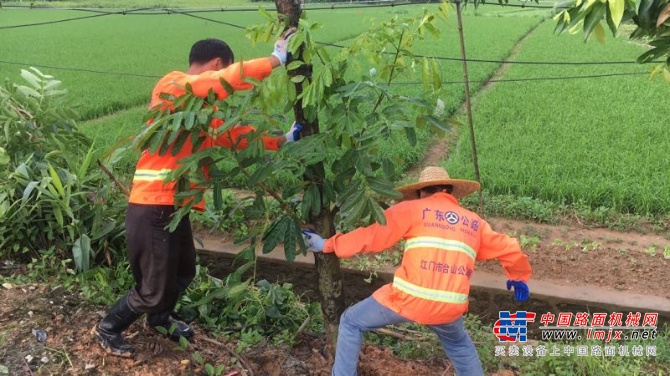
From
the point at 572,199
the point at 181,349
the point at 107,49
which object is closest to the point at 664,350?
the point at 572,199

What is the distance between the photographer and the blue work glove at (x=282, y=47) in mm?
2355

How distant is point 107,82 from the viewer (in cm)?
1065

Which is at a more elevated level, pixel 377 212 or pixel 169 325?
pixel 377 212

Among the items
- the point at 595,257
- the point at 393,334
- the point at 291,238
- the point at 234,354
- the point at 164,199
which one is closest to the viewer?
the point at 291,238

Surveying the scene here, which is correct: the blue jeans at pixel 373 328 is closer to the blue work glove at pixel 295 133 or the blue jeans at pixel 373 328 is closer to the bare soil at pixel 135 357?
the bare soil at pixel 135 357

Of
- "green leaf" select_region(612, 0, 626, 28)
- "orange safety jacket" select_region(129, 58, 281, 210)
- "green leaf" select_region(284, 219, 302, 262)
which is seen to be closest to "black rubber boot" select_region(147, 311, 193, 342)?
"orange safety jacket" select_region(129, 58, 281, 210)

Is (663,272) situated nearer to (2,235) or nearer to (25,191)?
(25,191)

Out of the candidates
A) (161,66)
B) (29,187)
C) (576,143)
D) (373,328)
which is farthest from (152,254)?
(161,66)

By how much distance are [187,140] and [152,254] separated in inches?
23.3

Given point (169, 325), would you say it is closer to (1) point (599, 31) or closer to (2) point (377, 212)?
(2) point (377, 212)

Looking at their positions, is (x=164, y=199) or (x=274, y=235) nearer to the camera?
(x=274, y=235)

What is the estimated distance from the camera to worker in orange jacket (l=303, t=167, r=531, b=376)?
231 centimetres

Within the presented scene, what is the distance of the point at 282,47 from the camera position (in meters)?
2.38

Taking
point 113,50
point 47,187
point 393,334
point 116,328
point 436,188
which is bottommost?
point 393,334
